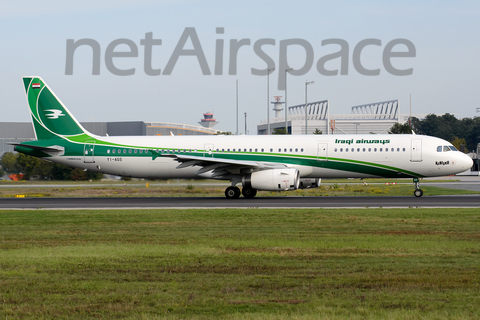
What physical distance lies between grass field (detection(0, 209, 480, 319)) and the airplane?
1176cm

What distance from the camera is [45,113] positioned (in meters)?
32.9

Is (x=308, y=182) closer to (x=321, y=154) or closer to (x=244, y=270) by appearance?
(x=321, y=154)

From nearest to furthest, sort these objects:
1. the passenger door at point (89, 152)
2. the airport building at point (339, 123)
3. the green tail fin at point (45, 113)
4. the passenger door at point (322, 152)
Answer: the passenger door at point (322, 152), the passenger door at point (89, 152), the green tail fin at point (45, 113), the airport building at point (339, 123)

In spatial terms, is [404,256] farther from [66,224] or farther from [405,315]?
[66,224]

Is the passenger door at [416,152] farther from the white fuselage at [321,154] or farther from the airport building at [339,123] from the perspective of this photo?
the airport building at [339,123]

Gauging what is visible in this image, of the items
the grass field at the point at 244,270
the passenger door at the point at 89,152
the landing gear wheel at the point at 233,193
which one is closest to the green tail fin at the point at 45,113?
the passenger door at the point at 89,152

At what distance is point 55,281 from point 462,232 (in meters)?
10.8

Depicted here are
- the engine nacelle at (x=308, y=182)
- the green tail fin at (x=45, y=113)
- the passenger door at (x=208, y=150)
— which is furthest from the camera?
the green tail fin at (x=45, y=113)

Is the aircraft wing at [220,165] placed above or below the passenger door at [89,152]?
below

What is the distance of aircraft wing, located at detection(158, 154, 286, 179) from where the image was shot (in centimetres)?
2827

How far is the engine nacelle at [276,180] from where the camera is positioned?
2738 cm

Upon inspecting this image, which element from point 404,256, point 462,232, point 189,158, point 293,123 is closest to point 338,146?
point 189,158

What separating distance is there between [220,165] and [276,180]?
133 inches

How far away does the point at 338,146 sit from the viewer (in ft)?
96.3
